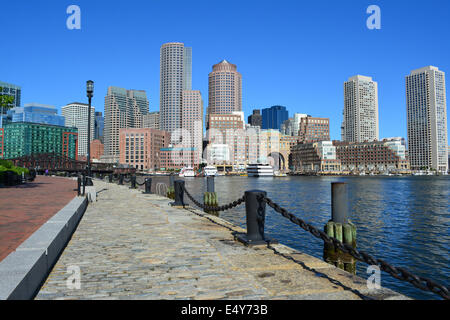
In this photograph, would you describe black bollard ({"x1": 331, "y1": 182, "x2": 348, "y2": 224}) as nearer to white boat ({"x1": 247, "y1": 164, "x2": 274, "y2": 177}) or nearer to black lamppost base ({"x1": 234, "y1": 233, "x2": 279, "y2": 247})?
black lamppost base ({"x1": 234, "y1": 233, "x2": 279, "y2": 247})

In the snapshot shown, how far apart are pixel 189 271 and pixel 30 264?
7.65 ft

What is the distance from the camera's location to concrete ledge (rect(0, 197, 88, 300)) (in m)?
3.76

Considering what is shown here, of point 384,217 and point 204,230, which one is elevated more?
point 204,230

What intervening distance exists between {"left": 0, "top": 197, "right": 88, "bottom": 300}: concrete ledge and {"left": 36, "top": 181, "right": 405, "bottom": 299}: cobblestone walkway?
0.18 meters

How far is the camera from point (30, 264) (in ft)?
14.4

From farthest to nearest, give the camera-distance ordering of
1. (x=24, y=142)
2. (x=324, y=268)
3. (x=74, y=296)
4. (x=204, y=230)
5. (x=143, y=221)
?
(x=24, y=142) → (x=143, y=221) → (x=204, y=230) → (x=324, y=268) → (x=74, y=296)

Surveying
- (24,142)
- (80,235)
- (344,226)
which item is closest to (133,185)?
(80,235)

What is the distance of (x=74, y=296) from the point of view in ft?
14.0

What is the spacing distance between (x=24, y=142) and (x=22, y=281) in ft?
691

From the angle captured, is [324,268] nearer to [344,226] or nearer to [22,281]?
[344,226]

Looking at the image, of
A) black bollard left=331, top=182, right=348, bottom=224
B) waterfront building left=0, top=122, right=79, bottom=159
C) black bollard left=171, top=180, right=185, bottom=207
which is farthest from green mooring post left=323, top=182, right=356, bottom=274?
waterfront building left=0, top=122, right=79, bottom=159

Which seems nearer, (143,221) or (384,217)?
(143,221)

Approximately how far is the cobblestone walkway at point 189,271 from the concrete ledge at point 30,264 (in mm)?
184

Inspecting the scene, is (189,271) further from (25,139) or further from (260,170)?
(25,139)
